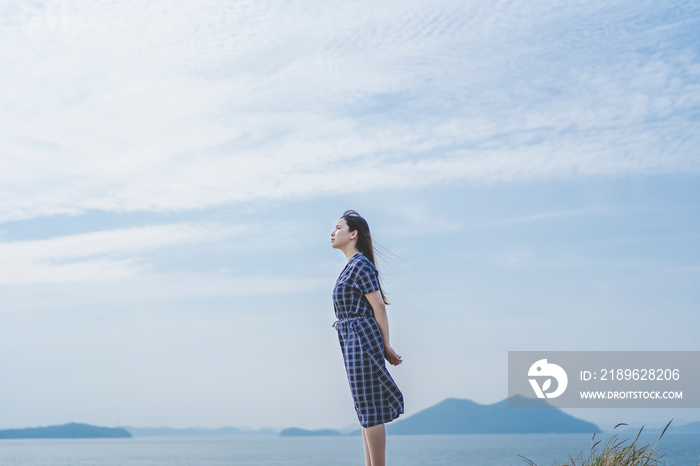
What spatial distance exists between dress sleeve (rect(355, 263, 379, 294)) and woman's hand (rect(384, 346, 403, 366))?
→ 36cm

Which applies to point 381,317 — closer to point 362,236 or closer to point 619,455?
point 362,236

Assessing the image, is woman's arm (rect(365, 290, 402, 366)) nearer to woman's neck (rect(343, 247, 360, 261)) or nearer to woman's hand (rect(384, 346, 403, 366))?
woman's hand (rect(384, 346, 403, 366))

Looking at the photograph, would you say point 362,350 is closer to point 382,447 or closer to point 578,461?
point 382,447

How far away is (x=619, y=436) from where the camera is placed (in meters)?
5.29

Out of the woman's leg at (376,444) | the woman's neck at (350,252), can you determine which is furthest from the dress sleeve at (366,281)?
the woman's leg at (376,444)

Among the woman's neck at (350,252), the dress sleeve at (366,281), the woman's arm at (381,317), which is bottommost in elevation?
the woman's arm at (381,317)

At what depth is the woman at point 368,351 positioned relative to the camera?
171 inches

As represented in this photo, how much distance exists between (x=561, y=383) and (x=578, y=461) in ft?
Answer: 24.3

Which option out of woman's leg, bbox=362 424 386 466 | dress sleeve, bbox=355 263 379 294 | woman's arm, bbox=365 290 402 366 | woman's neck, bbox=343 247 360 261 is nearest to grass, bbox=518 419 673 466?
woman's leg, bbox=362 424 386 466

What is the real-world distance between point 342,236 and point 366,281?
41 centimetres

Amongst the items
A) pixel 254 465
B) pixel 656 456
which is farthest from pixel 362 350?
pixel 254 465

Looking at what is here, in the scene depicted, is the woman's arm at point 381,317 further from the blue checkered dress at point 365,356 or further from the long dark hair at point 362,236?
the long dark hair at point 362,236

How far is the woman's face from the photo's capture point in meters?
4.70

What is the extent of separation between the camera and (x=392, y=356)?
4395 mm
